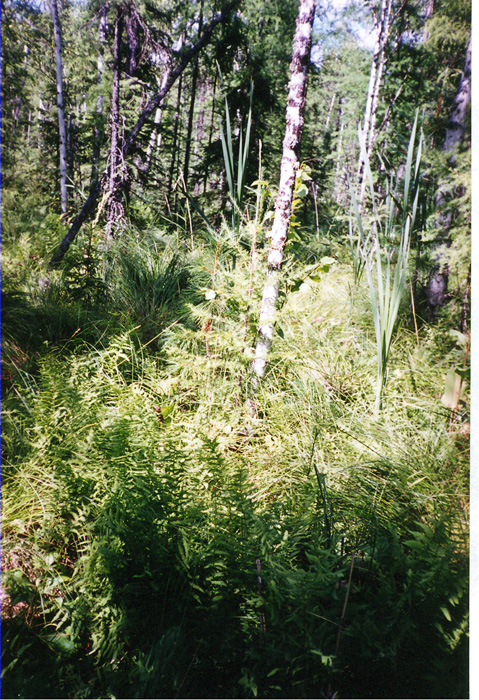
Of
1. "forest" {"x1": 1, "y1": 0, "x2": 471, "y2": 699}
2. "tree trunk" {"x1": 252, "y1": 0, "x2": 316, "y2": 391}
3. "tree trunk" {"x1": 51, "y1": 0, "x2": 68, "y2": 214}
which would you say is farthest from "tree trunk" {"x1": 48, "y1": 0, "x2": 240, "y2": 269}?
"tree trunk" {"x1": 252, "y1": 0, "x2": 316, "y2": 391}

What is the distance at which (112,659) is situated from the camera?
1.14 metres

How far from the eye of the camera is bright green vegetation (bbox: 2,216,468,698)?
1.03 meters

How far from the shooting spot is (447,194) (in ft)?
8.08

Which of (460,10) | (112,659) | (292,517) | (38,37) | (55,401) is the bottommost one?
(112,659)

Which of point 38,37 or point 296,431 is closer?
point 296,431

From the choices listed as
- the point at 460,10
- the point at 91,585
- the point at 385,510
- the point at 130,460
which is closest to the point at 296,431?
the point at 385,510

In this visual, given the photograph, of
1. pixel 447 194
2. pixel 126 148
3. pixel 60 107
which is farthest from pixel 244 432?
pixel 60 107

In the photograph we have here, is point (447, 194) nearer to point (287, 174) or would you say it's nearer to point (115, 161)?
point (287, 174)

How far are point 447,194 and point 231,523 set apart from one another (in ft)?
8.26

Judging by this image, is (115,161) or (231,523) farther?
(115,161)

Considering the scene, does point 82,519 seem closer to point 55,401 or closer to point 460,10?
point 55,401

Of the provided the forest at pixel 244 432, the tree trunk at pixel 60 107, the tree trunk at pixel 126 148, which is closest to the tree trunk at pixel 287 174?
the forest at pixel 244 432

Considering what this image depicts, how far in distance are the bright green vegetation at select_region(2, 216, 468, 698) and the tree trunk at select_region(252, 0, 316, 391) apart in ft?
0.32

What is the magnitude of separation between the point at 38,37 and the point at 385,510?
5.30 meters
